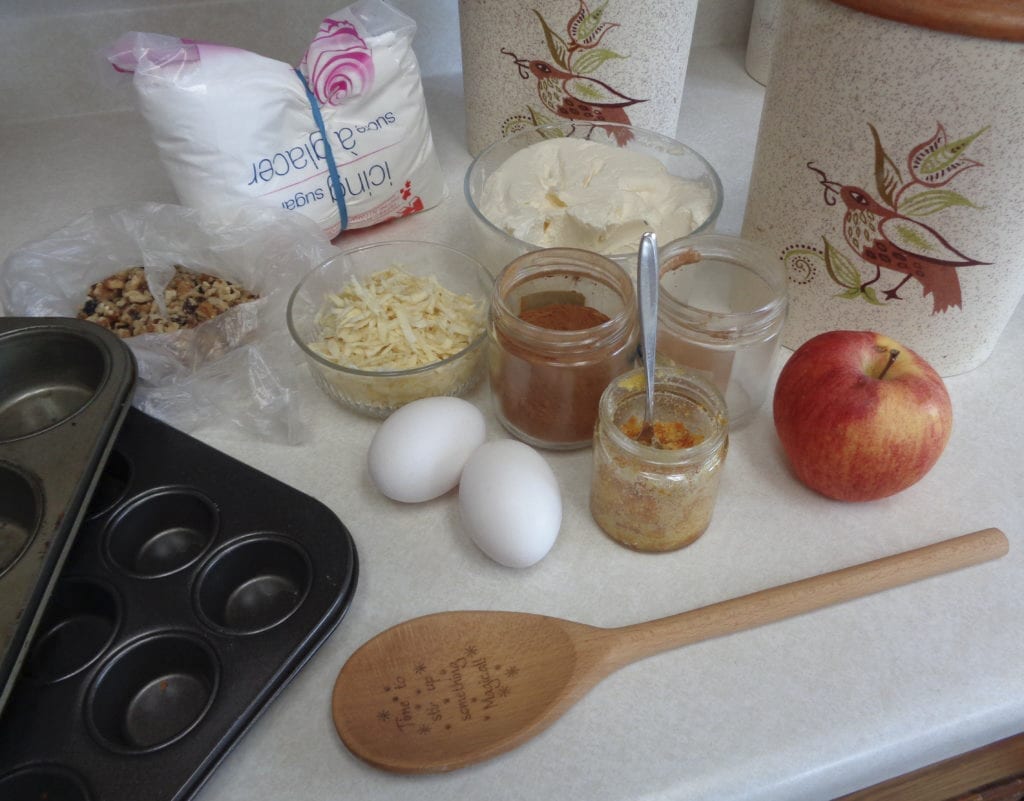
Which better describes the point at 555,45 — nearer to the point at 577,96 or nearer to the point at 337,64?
the point at 577,96

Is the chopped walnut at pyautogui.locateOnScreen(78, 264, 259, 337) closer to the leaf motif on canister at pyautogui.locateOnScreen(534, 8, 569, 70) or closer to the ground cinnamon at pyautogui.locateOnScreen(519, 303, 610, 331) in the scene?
the ground cinnamon at pyautogui.locateOnScreen(519, 303, 610, 331)

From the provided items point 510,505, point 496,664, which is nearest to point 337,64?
point 510,505

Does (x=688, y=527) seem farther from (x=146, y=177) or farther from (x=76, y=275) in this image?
(x=146, y=177)

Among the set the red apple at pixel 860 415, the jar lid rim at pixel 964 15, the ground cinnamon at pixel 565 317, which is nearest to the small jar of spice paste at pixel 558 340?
the ground cinnamon at pixel 565 317

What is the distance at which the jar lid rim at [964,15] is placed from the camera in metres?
0.49

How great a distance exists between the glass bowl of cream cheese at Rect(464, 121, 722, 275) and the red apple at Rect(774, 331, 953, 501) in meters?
0.19

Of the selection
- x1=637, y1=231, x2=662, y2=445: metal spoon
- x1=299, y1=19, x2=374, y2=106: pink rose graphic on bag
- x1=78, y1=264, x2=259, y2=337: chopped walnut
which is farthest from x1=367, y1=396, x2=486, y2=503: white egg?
x1=299, y1=19, x2=374, y2=106: pink rose graphic on bag

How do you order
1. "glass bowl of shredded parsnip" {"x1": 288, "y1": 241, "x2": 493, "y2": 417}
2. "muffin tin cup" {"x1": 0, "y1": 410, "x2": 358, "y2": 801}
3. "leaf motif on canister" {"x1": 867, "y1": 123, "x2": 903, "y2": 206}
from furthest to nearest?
"glass bowl of shredded parsnip" {"x1": 288, "y1": 241, "x2": 493, "y2": 417}
"leaf motif on canister" {"x1": 867, "y1": 123, "x2": 903, "y2": 206}
"muffin tin cup" {"x1": 0, "y1": 410, "x2": 358, "y2": 801}

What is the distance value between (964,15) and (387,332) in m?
0.51

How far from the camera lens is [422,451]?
62cm

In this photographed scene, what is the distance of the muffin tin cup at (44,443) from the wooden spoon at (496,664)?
219 mm

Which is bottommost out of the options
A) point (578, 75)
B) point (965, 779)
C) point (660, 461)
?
point (965, 779)

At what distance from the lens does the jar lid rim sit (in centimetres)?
49

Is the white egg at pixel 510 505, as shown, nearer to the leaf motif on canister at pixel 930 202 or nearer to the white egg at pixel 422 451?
the white egg at pixel 422 451
